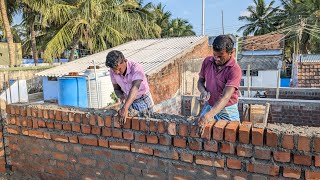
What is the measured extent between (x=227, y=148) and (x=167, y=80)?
6.97 meters

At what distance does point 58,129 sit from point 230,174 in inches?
65.8

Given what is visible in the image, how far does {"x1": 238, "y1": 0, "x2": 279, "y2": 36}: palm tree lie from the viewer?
30.0m

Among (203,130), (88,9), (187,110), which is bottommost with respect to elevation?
(187,110)

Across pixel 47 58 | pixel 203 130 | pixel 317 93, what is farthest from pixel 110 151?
pixel 47 58

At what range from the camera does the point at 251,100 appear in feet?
27.2

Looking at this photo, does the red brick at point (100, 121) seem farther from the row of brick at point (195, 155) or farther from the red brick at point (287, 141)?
the red brick at point (287, 141)

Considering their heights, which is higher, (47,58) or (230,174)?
(47,58)

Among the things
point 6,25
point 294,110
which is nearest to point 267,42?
point 294,110

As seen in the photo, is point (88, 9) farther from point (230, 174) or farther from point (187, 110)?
point (230, 174)

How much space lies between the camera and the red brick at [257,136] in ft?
6.39

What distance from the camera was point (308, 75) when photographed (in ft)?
41.1

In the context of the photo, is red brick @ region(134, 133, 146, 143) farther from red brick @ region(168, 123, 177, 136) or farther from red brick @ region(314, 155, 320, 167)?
red brick @ region(314, 155, 320, 167)

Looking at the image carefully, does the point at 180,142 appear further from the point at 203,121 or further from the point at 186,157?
the point at 203,121

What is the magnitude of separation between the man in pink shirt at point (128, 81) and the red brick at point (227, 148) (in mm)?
747
